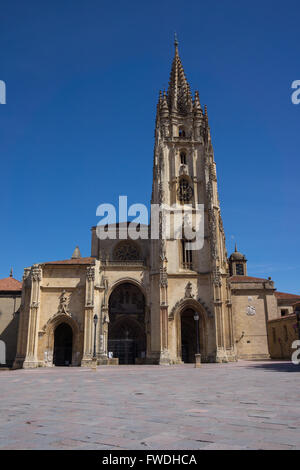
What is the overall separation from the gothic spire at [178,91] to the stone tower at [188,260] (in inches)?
12.2

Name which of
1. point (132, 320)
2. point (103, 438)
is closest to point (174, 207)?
point (132, 320)

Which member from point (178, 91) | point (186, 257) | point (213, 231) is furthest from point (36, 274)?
point (178, 91)

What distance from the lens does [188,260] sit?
3862 centimetres

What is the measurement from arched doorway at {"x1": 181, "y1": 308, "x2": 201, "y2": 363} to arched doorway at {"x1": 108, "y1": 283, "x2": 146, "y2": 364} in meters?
4.11

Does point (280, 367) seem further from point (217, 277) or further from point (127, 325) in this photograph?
point (127, 325)

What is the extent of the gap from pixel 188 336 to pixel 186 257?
27.1 ft

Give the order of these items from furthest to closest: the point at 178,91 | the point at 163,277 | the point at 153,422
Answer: the point at 178,91, the point at 163,277, the point at 153,422

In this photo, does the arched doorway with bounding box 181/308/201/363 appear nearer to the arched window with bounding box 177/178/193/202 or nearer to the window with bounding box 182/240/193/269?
the window with bounding box 182/240/193/269

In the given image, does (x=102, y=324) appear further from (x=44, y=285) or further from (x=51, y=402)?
(x=51, y=402)

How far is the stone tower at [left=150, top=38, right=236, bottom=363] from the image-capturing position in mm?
35469

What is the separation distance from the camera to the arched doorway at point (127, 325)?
38.6 metres

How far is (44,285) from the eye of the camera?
35.8 metres

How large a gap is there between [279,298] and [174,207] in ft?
62.7
